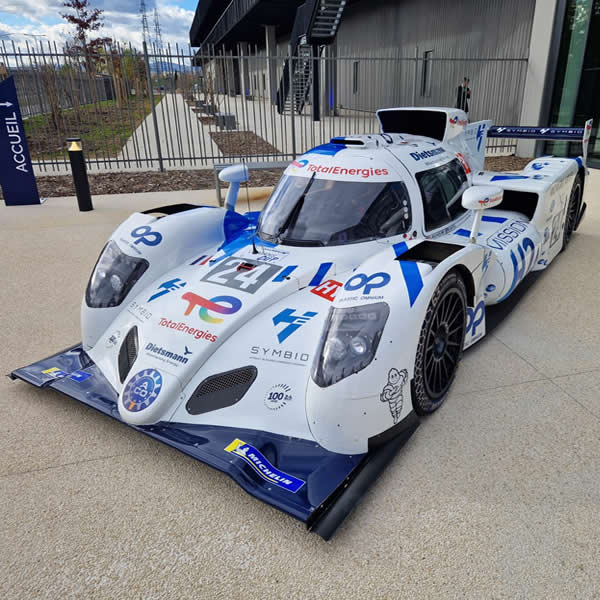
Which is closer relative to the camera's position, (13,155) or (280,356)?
(280,356)

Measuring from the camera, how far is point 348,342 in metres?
2.24

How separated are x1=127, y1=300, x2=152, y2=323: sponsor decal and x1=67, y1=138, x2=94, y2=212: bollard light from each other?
17.9ft

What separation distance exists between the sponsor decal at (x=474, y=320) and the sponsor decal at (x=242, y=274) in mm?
1223

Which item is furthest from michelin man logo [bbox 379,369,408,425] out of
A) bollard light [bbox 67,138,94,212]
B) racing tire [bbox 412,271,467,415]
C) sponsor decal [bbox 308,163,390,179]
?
bollard light [bbox 67,138,94,212]

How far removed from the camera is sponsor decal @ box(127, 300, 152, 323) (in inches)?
115

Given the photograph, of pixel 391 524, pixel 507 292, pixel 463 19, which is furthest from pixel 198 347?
pixel 463 19

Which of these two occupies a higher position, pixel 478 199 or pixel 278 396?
pixel 478 199

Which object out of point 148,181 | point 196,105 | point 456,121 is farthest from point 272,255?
point 196,105

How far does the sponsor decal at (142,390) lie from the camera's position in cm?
248

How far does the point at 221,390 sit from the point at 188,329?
0.41m

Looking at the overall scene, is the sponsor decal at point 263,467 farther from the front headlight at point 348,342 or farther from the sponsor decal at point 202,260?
the sponsor decal at point 202,260

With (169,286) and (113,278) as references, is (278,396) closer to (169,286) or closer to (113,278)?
(169,286)

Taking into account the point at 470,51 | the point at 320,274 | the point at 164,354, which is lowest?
the point at 164,354

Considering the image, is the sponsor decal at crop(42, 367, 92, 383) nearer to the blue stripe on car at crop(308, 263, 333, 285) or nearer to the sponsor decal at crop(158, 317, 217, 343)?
the sponsor decal at crop(158, 317, 217, 343)
